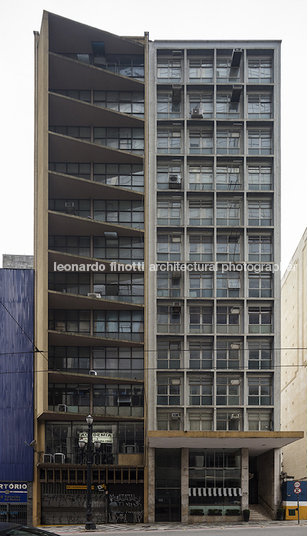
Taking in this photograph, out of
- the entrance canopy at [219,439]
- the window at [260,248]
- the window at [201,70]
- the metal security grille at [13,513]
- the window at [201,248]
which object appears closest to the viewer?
the entrance canopy at [219,439]

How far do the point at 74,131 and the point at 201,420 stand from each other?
22.1 meters

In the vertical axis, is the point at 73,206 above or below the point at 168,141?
below

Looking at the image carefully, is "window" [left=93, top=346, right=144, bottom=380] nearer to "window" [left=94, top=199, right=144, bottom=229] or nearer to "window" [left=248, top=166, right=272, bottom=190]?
"window" [left=94, top=199, right=144, bottom=229]

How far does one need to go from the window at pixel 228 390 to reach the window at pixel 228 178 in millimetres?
13512

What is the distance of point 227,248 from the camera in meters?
36.6

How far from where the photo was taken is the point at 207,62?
3812 cm

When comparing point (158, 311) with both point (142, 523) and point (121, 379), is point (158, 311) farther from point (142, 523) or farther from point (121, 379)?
point (142, 523)

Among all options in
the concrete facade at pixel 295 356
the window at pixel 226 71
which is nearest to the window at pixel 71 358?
the concrete facade at pixel 295 356

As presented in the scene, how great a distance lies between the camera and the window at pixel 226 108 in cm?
3753

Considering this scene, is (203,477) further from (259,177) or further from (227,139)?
(227,139)

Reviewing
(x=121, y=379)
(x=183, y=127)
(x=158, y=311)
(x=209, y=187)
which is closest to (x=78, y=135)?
(x=183, y=127)

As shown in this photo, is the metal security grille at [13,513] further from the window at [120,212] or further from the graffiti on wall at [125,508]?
the window at [120,212]

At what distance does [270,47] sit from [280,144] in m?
7.39

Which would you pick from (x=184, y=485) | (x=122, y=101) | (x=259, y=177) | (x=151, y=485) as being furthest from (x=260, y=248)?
(x=151, y=485)
